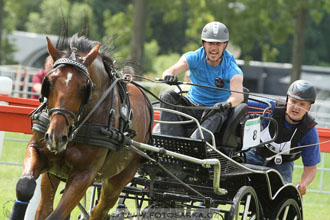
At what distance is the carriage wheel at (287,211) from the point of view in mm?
6562

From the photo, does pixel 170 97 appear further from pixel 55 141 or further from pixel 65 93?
pixel 55 141

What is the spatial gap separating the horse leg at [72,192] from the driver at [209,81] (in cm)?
146

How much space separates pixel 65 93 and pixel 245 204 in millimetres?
2213

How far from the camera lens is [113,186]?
6016 millimetres

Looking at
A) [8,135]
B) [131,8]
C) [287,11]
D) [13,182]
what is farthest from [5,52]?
[13,182]

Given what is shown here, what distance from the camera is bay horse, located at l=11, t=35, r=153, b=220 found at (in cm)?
482

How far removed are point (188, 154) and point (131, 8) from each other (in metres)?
17.6

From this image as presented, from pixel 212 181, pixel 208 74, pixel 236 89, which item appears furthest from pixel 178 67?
pixel 212 181

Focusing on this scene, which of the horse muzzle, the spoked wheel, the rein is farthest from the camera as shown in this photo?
the spoked wheel

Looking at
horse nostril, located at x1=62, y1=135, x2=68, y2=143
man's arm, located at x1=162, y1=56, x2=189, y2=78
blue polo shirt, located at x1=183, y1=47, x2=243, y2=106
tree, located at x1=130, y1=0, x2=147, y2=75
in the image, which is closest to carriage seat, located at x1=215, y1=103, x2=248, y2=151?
blue polo shirt, located at x1=183, y1=47, x2=243, y2=106

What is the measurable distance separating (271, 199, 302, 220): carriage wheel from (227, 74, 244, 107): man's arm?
3.45 feet

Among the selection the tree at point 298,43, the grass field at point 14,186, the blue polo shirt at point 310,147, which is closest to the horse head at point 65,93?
the blue polo shirt at point 310,147

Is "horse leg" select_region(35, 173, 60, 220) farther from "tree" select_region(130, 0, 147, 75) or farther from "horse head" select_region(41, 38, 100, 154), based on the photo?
"tree" select_region(130, 0, 147, 75)

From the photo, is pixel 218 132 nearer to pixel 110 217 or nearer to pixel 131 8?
pixel 110 217
